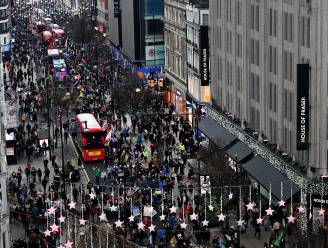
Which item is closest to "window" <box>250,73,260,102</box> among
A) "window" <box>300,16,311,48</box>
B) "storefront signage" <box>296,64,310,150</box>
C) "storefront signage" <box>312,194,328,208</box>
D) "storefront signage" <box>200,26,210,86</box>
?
"window" <box>300,16,311,48</box>

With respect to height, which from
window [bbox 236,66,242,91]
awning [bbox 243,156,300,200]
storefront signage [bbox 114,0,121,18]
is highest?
window [bbox 236,66,242,91]

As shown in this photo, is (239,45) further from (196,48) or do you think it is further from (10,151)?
(10,151)

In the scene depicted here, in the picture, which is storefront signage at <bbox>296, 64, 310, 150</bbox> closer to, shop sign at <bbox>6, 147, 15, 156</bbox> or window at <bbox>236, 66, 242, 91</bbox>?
window at <bbox>236, 66, 242, 91</bbox>

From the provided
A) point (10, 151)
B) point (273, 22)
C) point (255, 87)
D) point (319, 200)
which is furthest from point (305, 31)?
point (10, 151)

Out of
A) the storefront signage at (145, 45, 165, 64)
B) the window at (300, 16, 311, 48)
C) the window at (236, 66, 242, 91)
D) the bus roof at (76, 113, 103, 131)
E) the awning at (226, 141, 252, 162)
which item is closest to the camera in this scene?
the window at (300, 16, 311, 48)

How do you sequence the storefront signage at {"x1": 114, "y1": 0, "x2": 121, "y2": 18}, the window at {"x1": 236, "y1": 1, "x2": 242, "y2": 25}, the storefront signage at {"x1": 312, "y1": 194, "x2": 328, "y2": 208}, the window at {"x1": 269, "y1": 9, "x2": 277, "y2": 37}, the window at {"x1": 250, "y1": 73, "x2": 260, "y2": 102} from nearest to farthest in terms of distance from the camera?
the storefront signage at {"x1": 312, "y1": 194, "x2": 328, "y2": 208} < the window at {"x1": 269, "y1": 9, "x2": 277, "y2": 37} < the window at {"x1": 250, "y1": 73, "x2": 260, "y2": 102} < the window at {"x1": 236, "y1": 1, "x2": 242, "y2": 25} < the storefront signage at {"x1": 114, "y1": 0, "x2": 121, "y2": 18}

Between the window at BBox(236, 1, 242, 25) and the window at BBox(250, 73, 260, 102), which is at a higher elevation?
the window at BBox(236, 1, 242, 25)
